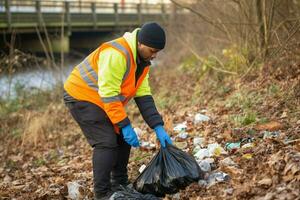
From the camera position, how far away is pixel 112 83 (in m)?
4.08

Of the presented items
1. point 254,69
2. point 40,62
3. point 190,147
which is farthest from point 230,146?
point 40,62

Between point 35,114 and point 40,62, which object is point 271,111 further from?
point 40,62

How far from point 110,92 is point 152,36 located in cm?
58

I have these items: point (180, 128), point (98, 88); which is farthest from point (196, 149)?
point (98, 88)

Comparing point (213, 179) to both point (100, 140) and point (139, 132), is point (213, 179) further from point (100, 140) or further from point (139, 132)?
point (139, 132)

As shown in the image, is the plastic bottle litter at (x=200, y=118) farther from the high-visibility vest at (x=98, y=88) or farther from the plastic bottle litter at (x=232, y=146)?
the high-visibility vest at (x=98, y=88)

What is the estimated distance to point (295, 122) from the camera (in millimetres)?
5582

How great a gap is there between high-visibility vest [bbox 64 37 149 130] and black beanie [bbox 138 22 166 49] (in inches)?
6.4

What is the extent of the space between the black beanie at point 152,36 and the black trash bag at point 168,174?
37.1 inches

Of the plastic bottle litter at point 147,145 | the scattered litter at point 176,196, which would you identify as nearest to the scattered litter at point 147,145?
the plastic bottle litter at point 147,145

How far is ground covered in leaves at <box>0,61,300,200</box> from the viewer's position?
159 inches

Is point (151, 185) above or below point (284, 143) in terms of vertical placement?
below

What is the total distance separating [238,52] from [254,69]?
0.63m

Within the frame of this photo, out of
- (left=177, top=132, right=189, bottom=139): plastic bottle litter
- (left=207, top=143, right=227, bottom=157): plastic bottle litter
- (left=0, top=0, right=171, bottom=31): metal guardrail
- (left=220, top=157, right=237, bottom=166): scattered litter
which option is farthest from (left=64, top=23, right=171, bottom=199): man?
(left=0, top=0, right=171, bottom=31): metal guardrail
